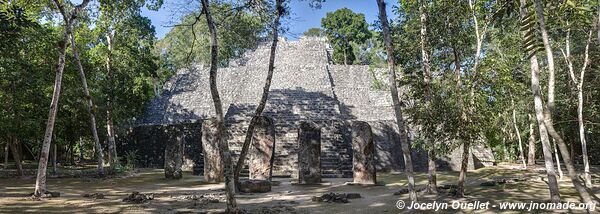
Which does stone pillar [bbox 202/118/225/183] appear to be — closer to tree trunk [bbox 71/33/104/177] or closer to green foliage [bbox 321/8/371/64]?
tree trunk [bbox 71/33/104/177]

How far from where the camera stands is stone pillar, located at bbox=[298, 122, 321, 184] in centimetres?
1188

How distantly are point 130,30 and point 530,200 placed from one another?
17.3 meters

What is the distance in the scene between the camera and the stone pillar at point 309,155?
468 inches

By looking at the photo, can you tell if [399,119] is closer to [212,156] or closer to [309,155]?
[309,155]

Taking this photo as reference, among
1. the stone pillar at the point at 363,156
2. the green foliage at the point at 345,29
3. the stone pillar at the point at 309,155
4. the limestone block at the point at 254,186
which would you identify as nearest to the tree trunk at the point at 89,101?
the limestone block at the point at 254,186

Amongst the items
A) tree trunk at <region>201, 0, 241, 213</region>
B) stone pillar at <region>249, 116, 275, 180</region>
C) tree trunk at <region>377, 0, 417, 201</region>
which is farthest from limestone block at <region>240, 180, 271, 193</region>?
tree trunk at <region>377, 0, 417, 201</region>

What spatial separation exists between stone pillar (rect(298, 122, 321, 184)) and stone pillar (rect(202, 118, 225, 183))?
2.47 m

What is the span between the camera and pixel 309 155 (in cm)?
1220

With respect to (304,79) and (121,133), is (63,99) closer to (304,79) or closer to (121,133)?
(121,133)

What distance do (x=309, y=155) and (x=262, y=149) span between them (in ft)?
4.62

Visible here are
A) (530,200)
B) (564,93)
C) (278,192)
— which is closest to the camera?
(530,200)

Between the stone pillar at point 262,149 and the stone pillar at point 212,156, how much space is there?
1.16 m

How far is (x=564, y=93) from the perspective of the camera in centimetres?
1195

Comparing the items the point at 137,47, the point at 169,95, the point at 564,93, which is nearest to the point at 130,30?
the point at 137,47
